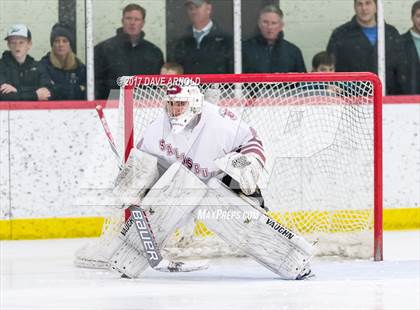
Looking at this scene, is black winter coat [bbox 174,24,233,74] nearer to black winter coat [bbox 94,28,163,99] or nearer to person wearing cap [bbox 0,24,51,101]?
black winter coat [bbox 94,28,163,99]

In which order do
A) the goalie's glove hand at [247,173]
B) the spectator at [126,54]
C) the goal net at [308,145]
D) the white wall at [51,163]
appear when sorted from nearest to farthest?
1. the goalie's glove hand at [247,173]
2. the goal net at [308,145]
3. the white wall at [51,163]
4. the spectator at [126,54]


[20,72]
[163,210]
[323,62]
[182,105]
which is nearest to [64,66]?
[20,72]

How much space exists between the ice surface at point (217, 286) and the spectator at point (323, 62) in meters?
1.59

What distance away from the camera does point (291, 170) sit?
7676 mm

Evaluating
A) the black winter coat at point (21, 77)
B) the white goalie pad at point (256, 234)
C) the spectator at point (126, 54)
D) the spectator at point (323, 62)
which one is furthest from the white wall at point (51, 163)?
the white goalie pad at point (256, 234)

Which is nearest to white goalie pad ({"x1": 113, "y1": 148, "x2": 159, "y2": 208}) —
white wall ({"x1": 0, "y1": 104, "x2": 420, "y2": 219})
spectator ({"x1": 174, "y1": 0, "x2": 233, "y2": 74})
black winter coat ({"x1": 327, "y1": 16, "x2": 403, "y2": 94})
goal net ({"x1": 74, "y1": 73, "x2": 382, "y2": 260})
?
goal net ({"x1": 74, "y1": 73, "x2": 382, "y2": 260})

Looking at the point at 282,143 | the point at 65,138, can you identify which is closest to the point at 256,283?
the point at 282,143

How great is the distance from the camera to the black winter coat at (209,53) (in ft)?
27.7

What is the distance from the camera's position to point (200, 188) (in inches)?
253

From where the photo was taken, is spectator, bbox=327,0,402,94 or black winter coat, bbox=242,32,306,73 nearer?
black winter coat, bbox=242,32,306,73

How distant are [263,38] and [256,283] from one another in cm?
254

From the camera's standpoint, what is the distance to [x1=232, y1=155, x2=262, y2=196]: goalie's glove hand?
20.9ft

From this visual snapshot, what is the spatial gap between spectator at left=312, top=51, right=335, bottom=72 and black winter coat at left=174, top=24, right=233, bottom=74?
48 cm

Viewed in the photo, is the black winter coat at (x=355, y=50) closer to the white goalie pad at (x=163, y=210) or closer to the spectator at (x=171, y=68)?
the spectator at (x=171, y=68)
